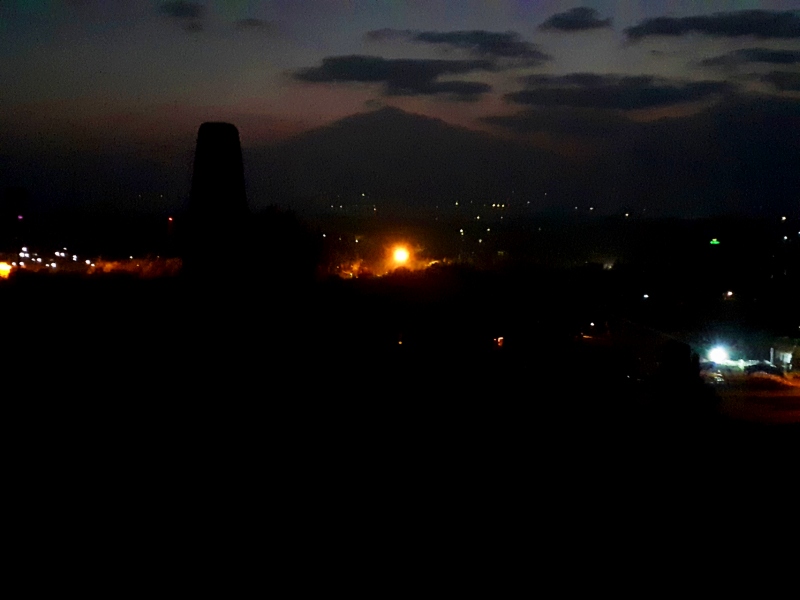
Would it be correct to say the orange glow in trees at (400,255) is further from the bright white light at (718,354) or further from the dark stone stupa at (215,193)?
the dark stone stupa at (215,193)

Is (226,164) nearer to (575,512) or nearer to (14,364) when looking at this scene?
(14,364)

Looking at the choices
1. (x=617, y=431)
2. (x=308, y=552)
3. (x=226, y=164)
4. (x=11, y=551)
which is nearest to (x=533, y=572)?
(x=308, y=552)

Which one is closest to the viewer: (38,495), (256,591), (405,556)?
(256,591)

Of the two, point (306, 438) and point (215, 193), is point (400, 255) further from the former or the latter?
point (306, 438)

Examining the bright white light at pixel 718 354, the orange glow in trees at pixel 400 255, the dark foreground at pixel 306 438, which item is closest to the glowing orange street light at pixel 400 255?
the orange glow in trees at pixel 400 255

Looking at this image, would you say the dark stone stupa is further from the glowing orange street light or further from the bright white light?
the bright white light

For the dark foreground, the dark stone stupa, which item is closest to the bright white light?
the dark foreground
